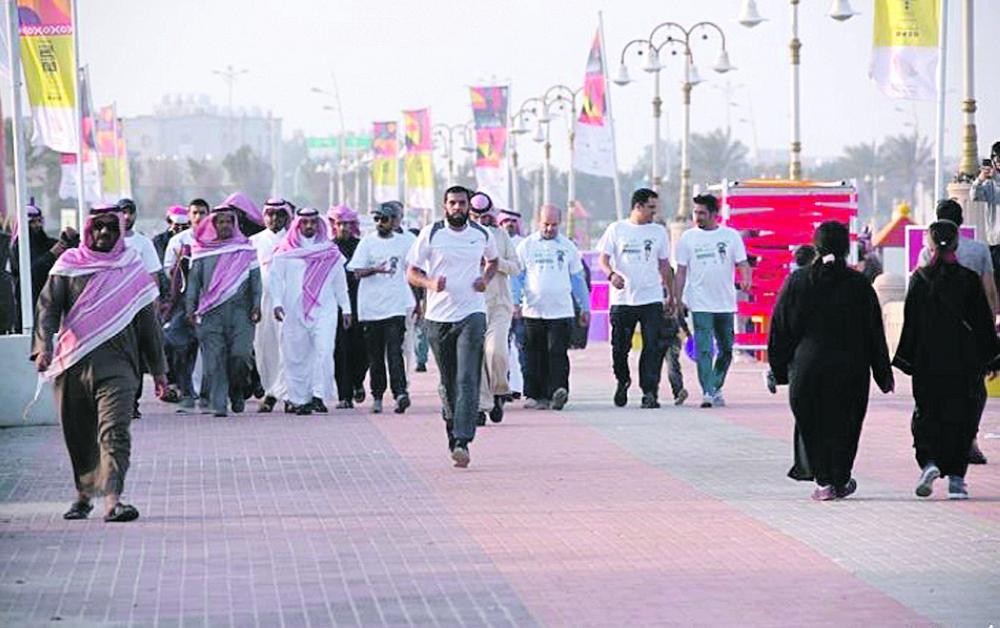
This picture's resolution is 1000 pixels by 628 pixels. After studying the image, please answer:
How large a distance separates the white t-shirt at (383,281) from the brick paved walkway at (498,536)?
2.62 m

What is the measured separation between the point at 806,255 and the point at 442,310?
516cm

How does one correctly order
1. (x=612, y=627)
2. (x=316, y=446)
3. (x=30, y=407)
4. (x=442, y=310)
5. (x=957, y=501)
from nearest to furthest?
(x=612, y=627) → (x=957, y=501) → (x=442, y=310) → (x=316, y=446) → (x=30, y=407)

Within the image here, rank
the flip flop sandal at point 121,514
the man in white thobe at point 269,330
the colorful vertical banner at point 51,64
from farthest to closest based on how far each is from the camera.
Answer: the colorful vertical banner at point 51,64 → the man in white thobe at point 269,330 → the flip flop sandal at point 121,514

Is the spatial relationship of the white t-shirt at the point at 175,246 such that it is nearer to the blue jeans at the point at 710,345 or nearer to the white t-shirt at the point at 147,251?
the white t-shirt at the point at 147,251

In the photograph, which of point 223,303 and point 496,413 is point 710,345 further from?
point 223,303

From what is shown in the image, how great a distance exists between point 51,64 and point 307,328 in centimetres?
644

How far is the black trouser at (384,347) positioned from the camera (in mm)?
19734

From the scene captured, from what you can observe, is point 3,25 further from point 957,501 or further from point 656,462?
point 957,501

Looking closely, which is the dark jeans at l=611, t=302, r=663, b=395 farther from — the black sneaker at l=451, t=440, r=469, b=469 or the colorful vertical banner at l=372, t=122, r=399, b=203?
the colorful vertical banner at l=372, t=122, r=399, b=203

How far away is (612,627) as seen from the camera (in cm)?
859

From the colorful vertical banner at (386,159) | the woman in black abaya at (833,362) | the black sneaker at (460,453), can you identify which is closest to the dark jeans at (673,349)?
the black sneaker at (460,453)

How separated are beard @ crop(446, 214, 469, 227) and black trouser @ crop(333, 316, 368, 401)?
5.40 metres

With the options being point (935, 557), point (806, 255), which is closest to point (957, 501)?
point (935, 557)

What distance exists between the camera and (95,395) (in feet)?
40.0
